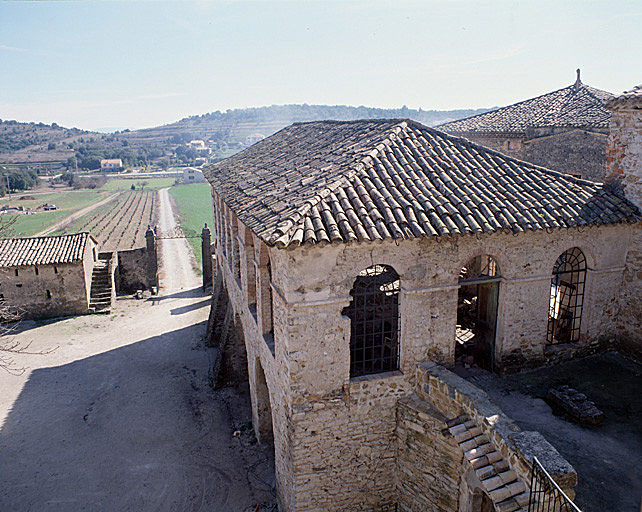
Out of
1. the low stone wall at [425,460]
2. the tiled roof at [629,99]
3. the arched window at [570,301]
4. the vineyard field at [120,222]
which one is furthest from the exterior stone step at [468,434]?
the vineyard field at [120,222]

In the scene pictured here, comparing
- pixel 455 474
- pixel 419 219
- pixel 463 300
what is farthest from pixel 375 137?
pixel 455 474

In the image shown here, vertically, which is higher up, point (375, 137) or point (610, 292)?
point (375, 137)

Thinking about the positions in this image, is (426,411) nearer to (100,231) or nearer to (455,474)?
(455,474)

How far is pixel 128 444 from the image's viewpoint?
1335 cm

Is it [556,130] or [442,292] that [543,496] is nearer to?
[442,292]

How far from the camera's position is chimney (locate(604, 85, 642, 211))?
9.63 metres

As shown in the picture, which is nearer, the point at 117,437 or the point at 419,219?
the point at 419,219

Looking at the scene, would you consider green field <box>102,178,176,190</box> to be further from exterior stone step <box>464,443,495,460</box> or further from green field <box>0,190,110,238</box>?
exterior stone step <box>464,443,495,460</box>

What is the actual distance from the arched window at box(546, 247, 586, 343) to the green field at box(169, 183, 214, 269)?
90.7ft

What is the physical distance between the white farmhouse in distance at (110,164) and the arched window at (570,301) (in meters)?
126

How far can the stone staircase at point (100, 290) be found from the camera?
24.1 meters

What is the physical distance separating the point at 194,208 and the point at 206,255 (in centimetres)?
4642

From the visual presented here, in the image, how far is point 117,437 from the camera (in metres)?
13.7

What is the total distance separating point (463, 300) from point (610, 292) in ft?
12.4
